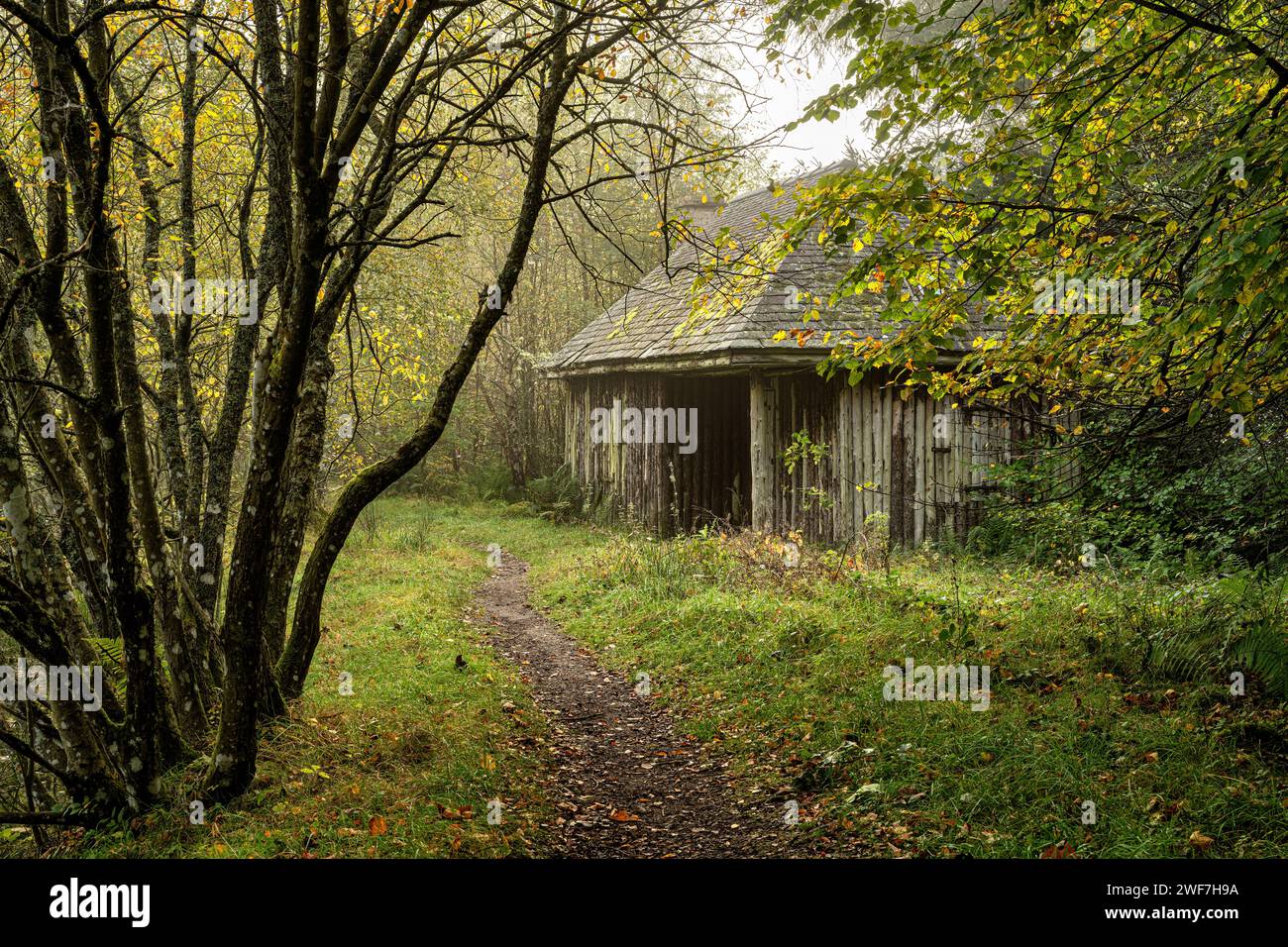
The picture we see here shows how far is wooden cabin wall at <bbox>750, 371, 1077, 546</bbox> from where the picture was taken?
37.9ft

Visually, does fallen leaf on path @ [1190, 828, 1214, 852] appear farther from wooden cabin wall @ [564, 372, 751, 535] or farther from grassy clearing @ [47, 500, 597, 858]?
wooden cabin wall @ [564, 372, 751, 535]

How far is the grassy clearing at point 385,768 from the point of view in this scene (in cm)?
411

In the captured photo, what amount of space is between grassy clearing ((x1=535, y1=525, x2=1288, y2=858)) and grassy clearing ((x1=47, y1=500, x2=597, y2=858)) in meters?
1.49

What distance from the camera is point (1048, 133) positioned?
5.02 metres

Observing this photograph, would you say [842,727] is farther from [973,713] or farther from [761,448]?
[761,448]

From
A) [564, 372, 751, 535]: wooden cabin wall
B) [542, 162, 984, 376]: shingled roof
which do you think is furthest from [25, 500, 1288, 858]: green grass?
[564, 372, 751, 535]: wooden cabin wall

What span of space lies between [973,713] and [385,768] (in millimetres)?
3845

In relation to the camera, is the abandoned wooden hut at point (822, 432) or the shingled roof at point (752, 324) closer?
the shingled roof at point (752, 324)

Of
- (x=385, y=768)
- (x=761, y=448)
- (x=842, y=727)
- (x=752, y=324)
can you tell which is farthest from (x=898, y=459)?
(x=385, y=768)

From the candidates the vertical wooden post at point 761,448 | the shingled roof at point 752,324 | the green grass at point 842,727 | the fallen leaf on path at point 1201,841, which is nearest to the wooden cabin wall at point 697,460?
the shingled roof at point 752,324

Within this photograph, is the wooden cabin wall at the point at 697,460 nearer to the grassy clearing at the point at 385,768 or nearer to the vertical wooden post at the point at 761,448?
the vertical wooden post at the point at 761,448

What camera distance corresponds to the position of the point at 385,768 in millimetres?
5012

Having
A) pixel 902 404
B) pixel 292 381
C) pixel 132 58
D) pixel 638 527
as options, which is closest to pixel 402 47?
pixel 292 381

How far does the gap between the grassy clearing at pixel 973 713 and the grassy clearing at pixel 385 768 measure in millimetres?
1495
